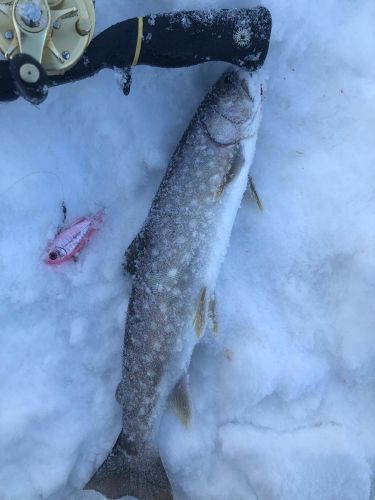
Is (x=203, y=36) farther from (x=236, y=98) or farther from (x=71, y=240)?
(x=71, y=240)

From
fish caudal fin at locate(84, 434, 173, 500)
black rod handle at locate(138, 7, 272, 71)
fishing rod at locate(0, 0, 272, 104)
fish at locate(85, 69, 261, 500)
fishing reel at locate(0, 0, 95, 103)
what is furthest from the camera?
fish caudal fin at locate(84, 434, 173, 500)

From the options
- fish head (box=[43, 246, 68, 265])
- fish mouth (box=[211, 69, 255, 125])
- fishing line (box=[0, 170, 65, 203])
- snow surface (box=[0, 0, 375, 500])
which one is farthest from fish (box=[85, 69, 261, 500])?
fishing line (box=[0, 170, 65, 203])

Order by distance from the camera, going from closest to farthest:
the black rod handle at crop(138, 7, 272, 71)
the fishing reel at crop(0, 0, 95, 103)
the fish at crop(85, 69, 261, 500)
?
the fishing reel at crop(0, 0, 95, 103)
the black rod handle at crop(138, 7, 272, 71)
the fish at crop(85, 69, 261, 500)

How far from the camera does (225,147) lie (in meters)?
2.20

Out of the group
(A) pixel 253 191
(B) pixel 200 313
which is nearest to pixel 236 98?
(A) pixel 253 191

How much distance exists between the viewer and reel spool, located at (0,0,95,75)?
5.26 feet

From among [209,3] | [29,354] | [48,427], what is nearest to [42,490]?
[48,427]

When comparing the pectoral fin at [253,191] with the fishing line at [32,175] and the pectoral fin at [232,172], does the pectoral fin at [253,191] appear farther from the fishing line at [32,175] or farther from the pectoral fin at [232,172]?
the fishing line at [32,175]

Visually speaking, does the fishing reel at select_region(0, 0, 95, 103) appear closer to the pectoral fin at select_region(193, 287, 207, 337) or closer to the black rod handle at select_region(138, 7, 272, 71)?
the black rod handle at select_region(138, 7, 272, 71)

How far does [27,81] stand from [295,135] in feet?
4.39

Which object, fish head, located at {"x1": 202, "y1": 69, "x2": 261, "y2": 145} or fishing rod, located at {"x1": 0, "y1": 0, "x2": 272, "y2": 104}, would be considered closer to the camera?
fishing rod, located at {"x1": 0, "y1": 0, "x2": 272, "y2": 104}

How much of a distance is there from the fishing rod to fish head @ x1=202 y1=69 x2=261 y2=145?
0.34 ft

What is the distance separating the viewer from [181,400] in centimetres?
226

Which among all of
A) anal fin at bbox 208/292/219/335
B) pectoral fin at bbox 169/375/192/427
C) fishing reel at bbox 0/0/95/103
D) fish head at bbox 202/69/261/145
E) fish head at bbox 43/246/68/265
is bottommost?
pectoral fin at bbox 169/375/192/427
